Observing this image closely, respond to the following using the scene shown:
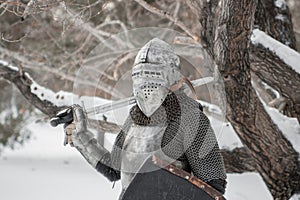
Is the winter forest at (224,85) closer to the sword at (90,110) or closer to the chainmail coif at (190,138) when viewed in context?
the sword at (90,110)

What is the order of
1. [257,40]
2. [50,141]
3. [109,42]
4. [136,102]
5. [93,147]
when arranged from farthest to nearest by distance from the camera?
[50,141], [109,42], [257,40], [93,147], [136,102]

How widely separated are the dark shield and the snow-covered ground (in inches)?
67.4

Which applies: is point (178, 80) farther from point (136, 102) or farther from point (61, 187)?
point (61, 187)

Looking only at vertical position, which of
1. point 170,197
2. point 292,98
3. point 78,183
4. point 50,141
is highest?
point 170,197

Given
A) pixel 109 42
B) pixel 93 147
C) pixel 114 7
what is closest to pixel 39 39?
pixel 114 7

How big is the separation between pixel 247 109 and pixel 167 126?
47.1 inches

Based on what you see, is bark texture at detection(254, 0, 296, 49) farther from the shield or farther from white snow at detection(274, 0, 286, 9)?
the shield

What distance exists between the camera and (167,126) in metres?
1.97

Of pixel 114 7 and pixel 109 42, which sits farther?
pixel 114 7

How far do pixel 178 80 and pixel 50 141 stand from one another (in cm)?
835

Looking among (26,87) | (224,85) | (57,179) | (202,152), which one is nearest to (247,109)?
(224,85)

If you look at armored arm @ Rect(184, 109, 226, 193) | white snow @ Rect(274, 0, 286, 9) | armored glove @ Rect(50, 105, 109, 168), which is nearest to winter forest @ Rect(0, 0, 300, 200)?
white snow @ Rect(274, 0, 286, 9)

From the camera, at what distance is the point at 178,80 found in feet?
6.56

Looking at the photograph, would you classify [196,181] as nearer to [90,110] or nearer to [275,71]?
[90,110]
